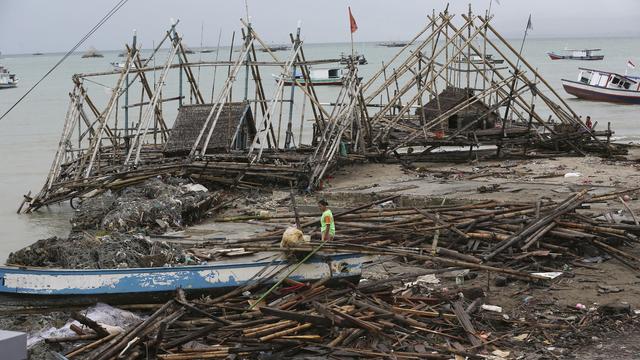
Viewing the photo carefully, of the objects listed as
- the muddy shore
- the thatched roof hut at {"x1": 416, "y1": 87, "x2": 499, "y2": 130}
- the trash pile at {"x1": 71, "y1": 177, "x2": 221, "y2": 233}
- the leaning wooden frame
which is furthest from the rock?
the thatched roof hut at {"x1": 416, "y1": 87, "x2": 499, "y2": 130}

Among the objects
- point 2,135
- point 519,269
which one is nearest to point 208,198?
point 519,269

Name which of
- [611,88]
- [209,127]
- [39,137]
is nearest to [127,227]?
[209,127]

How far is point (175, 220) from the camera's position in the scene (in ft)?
45.7

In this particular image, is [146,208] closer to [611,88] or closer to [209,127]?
[209,127]

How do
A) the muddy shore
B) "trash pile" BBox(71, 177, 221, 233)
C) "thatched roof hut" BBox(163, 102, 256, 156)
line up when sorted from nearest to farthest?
the muddy shore
"trash pile" BBox(71, 177, 221, 233)
"thatched roof hut" BBox(163, 102, 256, 156)

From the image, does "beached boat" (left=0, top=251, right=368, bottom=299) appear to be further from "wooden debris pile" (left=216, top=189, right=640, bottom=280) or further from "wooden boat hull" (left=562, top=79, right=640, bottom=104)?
"wooden boat hull" (left=562, top=79, right=640, bottom=104)

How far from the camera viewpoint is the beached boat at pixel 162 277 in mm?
9266

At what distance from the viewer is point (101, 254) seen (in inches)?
397

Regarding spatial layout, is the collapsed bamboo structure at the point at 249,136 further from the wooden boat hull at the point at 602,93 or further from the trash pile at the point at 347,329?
the wooden boat hull at the point at 602,93

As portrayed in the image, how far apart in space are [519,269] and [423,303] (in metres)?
1.90

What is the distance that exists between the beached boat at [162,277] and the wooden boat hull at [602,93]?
3362 cm

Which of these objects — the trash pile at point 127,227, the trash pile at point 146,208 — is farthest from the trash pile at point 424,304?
the trash pile at point 146,208

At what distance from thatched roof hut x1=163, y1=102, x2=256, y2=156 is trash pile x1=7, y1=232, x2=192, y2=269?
6.97 metres

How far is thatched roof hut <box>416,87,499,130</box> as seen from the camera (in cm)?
2216
